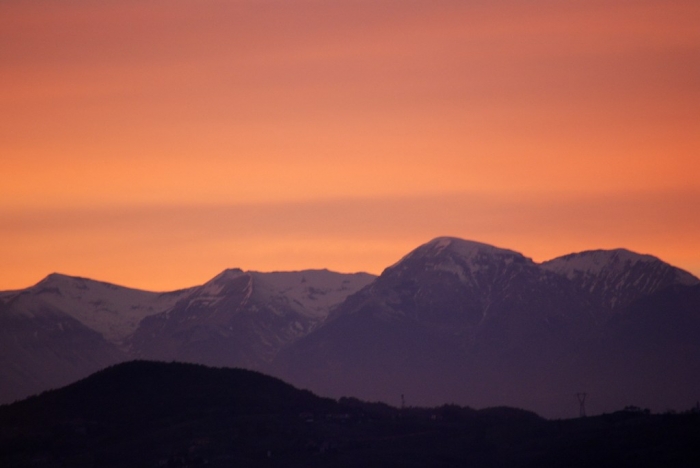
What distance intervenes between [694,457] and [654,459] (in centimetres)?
602

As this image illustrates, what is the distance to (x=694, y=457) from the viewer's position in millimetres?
195500

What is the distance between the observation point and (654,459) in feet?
655
